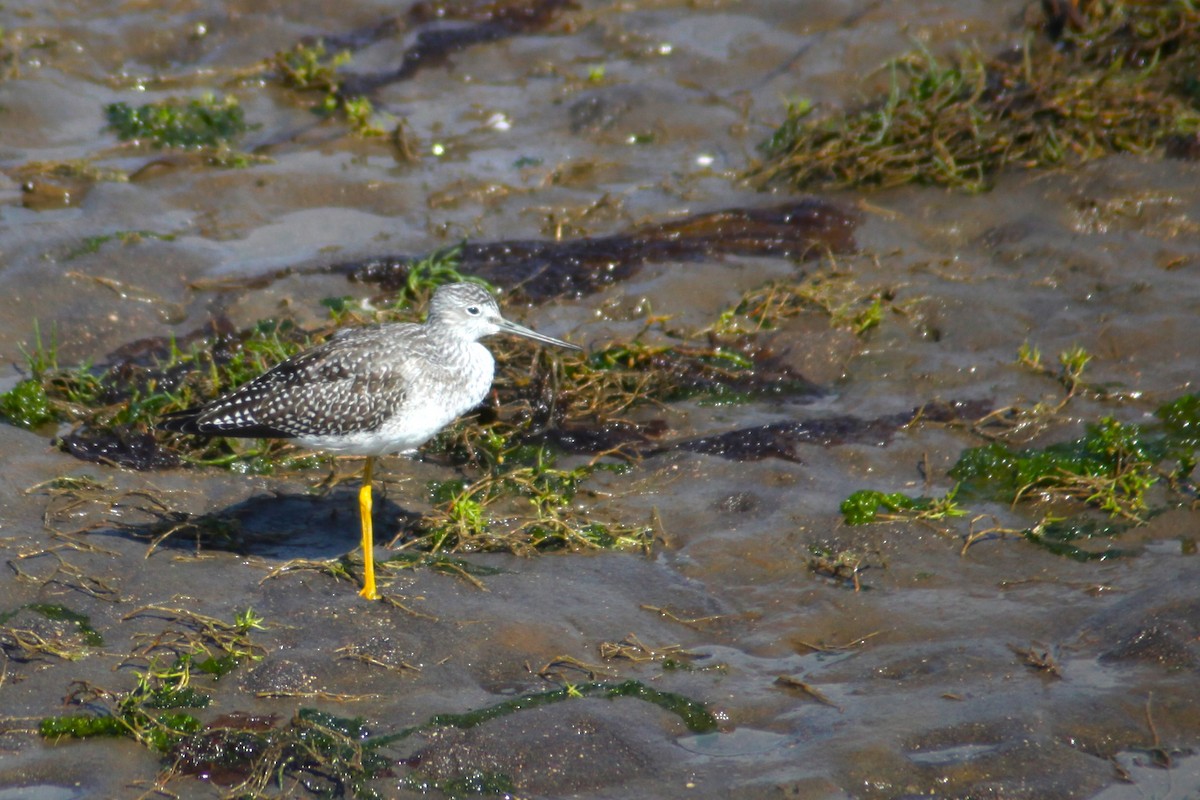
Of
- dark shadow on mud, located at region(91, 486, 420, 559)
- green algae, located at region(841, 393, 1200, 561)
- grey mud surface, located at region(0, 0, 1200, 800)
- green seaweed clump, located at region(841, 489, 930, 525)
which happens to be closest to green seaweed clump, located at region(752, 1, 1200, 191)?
grey mud surface, located at region(0, 0, 1200, 800)

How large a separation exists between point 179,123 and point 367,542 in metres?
5.97

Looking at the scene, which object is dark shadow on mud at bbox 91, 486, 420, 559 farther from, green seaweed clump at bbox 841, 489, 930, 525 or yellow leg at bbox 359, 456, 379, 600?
green seaweed clump at bbox 841, 489, 930, 525

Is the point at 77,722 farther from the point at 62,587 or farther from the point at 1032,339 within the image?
the point at 1032,339

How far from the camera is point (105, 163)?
35.2ft

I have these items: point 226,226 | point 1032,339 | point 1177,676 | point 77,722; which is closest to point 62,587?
point 77,722

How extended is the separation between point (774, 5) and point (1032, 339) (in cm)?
526

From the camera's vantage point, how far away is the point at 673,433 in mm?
8375

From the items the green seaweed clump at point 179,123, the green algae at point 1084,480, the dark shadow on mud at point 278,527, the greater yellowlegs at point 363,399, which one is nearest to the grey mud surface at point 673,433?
the dark shadow on mud at point 278,527

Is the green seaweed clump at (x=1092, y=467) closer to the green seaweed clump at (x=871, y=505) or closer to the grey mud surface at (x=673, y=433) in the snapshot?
the grey mud surface at (x=673, y=433)

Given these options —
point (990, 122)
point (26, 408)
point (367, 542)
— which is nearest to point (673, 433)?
point (367, 542)

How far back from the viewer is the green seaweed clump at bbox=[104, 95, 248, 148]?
11.0m

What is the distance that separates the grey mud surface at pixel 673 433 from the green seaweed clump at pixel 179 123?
27 centimetres

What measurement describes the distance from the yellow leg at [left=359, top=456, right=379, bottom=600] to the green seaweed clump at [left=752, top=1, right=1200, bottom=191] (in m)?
5.15

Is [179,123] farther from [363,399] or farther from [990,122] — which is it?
[990,122]
